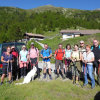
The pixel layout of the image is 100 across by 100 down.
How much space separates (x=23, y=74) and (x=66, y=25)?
4053 inches

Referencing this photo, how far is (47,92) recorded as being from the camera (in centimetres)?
500

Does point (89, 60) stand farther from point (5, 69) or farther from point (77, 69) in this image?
point (5, 69)

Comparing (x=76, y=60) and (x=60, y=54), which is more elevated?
(x=60, y=54)

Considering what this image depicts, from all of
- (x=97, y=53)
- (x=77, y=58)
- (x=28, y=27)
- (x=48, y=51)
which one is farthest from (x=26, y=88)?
(x=28, y=27)

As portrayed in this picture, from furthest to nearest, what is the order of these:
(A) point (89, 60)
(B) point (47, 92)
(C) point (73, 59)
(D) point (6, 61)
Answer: (C) point (73, 59) → (D) point (6, 61) → (A) point (89, 60) → (B) point (47, 92)

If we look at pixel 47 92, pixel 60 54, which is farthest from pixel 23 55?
pixel 47 92

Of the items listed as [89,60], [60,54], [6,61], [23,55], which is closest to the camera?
[89,60]

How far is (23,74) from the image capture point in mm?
7168

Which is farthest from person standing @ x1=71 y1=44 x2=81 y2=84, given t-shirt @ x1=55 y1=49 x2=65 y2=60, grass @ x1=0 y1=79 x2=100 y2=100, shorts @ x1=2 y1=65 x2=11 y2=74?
shorts @ x1=2 y1=65 x2=11 y2=74

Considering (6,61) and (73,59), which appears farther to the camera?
(73,59)

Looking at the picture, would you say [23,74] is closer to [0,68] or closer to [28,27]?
[0,68]

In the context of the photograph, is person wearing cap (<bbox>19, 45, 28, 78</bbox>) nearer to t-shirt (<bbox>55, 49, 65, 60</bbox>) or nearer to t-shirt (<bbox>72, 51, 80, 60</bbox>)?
t-shirt (<bbox>55, 49, 65, 60</bbox>)

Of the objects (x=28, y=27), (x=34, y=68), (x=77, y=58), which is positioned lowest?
(x=34, y=68)

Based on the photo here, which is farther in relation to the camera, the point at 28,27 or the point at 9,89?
the point at 28,27
